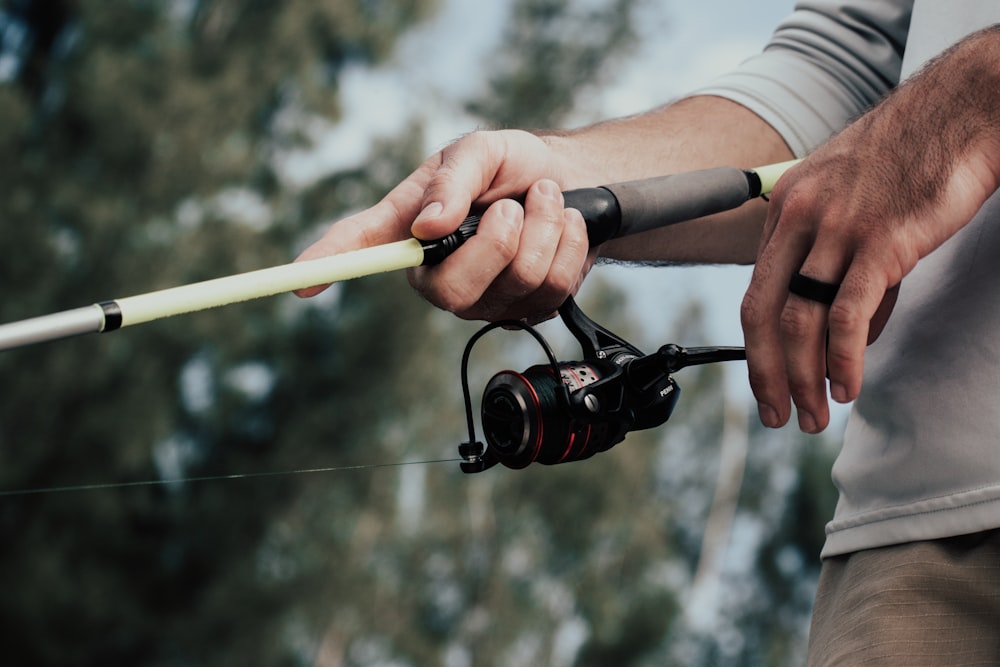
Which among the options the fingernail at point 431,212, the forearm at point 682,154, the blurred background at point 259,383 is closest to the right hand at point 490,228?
the fingernail at point 431,212

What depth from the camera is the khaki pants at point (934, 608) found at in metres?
1.08

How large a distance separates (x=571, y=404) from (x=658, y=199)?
11.1 inches

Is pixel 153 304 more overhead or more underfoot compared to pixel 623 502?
more overhead

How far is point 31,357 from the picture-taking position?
6.90m

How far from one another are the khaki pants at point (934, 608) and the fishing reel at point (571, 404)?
25 centimetres

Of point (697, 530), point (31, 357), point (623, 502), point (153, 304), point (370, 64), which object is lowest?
point (697, 530)

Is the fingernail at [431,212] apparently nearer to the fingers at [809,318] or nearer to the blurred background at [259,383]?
the fingers at [809,318]

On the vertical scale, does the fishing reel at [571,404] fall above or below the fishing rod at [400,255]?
below

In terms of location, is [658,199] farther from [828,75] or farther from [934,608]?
[934,608]

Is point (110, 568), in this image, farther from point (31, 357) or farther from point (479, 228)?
point (479, 228)

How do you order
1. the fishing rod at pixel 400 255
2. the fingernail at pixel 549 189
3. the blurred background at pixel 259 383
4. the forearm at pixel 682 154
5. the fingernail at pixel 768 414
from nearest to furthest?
the fishing rod at pixel 400 255
the fingernail at pixel 768 414
the fingernail at pixel 549 189
the forearm at pixel 682 154
the blurred background at pixel 259 383

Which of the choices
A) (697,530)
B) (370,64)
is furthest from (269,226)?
(697,530)

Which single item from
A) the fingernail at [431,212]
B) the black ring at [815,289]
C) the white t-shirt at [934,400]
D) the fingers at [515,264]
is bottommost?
the white t-shirt at [934,400]

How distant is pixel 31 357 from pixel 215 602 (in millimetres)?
2080
